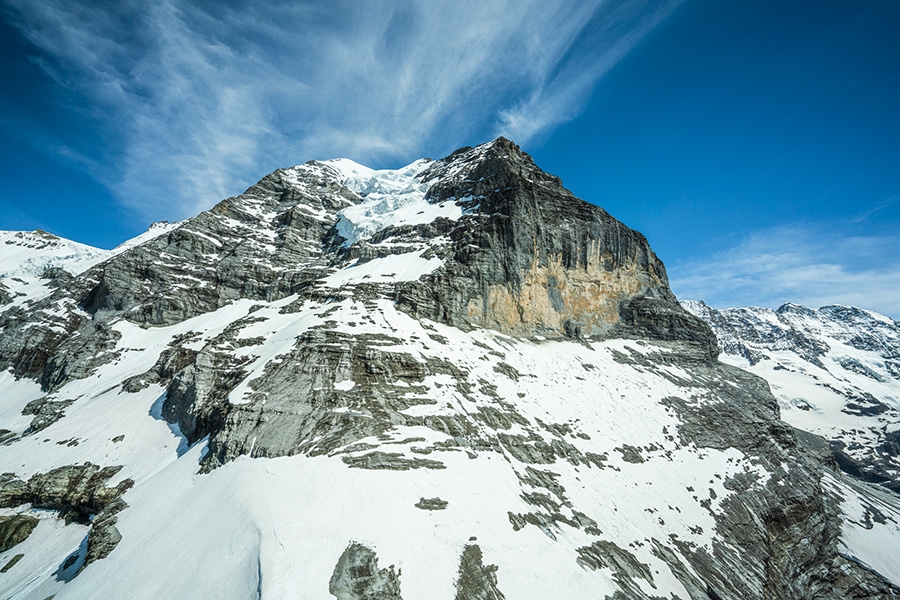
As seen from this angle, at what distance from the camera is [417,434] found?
26703mm

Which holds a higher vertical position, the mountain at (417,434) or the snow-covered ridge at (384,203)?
the snow-covered ridge at (384,203)

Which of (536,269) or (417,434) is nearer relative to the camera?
(417,434)

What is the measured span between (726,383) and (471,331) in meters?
40.6

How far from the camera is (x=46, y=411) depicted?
38.4m

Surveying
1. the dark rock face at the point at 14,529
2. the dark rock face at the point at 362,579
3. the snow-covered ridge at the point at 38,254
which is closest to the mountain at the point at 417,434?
the dark rock face at the point at 362,579

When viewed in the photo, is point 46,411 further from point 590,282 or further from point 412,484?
point 590,282

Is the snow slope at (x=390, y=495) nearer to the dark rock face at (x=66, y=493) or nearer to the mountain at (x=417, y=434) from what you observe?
the mountain at (x=417, y=434)

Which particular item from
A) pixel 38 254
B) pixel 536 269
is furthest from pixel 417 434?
pixel 38 254

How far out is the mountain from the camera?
1798 cm

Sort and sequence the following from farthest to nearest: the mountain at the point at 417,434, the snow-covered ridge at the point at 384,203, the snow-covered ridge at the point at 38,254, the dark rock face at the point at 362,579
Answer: the snow-covered ridge at the point at 38,254, the snow-covered ridge at the point at 384,203, the mountain at the point at 417,434, the dark rock face at the point at 362,579

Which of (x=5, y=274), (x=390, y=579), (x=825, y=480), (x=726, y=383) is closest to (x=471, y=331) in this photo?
(x=390, y=579)

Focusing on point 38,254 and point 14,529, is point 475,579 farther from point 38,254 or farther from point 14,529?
point 38,254

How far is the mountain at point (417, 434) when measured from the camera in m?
18.0

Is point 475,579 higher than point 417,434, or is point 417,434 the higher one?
point 417,434
